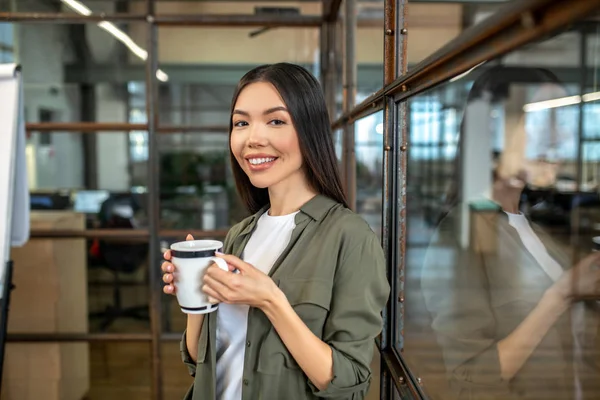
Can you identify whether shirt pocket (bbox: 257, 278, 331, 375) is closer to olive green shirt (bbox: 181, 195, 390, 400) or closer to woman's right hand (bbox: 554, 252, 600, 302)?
olive green shirt (bbox: 181, 195, 390, 400)

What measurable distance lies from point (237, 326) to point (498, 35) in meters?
0.63

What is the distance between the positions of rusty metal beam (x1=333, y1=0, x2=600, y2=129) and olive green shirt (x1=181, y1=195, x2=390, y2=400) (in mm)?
263

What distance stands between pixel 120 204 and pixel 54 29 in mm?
977

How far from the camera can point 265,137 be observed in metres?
0.82

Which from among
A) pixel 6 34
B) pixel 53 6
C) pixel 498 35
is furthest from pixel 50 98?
pixel 498 35

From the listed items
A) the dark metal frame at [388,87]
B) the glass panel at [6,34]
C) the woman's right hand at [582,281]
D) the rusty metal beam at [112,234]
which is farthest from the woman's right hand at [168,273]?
the glass panel at [6,34]

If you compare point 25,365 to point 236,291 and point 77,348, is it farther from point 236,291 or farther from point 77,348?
point 236,291

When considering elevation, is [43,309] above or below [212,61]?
below

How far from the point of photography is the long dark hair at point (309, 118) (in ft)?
2.69

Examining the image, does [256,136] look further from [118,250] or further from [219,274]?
[118,250]

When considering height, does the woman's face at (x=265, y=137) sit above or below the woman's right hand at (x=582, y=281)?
above

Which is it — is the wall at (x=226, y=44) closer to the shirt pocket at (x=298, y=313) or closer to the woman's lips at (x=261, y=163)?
the woman's lips at (x=261, y=163)

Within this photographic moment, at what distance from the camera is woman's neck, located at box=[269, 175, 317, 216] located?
888mm

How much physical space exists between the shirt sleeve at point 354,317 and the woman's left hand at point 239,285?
0.11 meters
